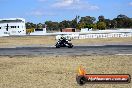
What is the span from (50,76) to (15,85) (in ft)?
11.0

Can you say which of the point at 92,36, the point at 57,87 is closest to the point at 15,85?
the point at 57,87

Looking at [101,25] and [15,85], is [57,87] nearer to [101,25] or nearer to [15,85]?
[15,85]

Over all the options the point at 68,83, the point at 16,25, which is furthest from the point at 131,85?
the point at 16,25

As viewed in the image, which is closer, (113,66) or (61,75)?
(61,75)

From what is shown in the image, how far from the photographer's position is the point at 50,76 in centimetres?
1986

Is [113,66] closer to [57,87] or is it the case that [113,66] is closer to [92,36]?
[57,87]

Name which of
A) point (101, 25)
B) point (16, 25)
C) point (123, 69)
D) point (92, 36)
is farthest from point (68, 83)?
point (101, 25)

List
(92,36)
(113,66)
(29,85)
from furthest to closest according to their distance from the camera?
(92,36), (113,66), (29,85)

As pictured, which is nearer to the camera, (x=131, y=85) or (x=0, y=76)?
(x=131, y=85)

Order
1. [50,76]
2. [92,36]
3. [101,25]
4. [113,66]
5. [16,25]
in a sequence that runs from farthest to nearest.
→ [101,25] → [16,25] → [92,36] → [113,66] → [50,76]

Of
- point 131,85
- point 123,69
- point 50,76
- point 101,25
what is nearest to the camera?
Answer: point 131,85

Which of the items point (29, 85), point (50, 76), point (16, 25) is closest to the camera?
point (29, 85)

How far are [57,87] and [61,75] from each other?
13.4ft

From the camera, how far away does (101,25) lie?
177500mm
